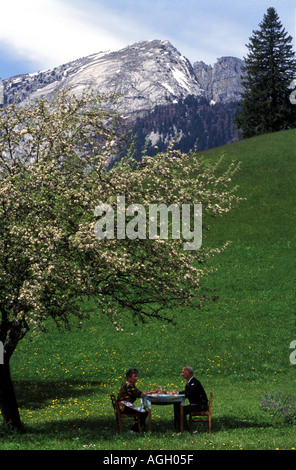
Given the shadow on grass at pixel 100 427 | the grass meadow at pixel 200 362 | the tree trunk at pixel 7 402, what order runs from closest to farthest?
the grass meadow at pixel 200 362, the shadow on grass at pixel 100 427, the tree trunk at pixel 7 402

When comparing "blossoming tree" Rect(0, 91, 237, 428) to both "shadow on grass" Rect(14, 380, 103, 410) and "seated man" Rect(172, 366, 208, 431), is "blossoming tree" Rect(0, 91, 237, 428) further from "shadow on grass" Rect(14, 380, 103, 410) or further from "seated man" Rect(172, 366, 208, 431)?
"shadow on grass" Rect(14, 380, 103, 410)

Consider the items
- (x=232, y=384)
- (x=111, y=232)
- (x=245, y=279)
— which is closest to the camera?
(x=111, y=232)

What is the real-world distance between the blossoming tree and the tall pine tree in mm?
76269

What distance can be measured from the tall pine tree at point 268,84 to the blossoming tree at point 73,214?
76269 millimetres

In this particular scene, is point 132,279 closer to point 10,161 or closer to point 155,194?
point 155,194

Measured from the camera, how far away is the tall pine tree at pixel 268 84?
88312mm

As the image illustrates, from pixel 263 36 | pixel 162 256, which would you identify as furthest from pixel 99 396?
pixel 263 36

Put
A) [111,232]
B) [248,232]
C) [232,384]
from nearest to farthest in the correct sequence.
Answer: [111,232] < [232,384] < [248,232]

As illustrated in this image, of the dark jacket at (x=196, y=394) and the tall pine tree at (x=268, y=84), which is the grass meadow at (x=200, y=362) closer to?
the dark jacket at (x=196, y=394)

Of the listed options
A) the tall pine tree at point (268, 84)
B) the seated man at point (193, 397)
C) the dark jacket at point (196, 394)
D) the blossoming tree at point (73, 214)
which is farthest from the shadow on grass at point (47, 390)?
the tall pine tree at point (268, 84)

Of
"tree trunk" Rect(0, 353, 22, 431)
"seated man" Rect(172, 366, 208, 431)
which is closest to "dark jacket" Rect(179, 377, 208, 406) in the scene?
"seated man" Rect(172, 366, 208, 431)

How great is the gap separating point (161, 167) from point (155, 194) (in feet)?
3.16

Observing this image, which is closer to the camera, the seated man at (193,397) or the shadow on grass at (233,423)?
the seated man at (193,397)

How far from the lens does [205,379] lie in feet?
82.5
